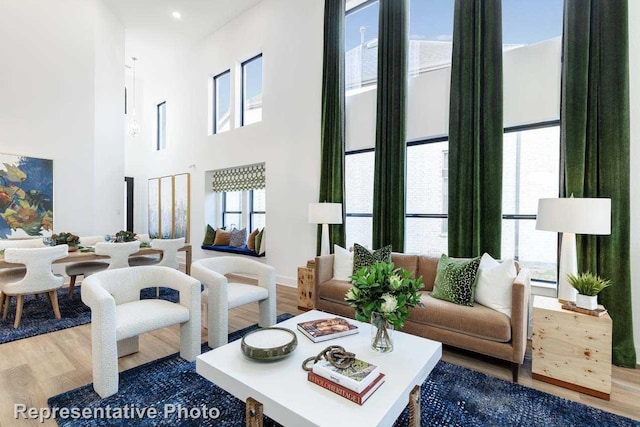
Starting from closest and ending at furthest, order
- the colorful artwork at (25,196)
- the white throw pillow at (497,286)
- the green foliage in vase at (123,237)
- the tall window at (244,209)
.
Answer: the white throw pillow at (497,286), the green foliage in vase at (123,237), the colorful artwork at (25,196), the tall window at (244,209)

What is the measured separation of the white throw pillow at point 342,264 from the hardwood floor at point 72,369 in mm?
1244

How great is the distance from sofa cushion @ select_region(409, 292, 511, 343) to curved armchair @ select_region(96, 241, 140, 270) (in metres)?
3.52

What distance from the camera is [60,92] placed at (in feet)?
16.7

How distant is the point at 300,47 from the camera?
5.07 meters

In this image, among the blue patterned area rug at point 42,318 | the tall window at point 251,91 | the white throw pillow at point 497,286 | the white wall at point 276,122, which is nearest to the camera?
the white throw pillow at point 497,286

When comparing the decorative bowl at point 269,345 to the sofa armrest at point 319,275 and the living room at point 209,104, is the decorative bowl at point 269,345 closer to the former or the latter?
the sofa armrest at point 319,275

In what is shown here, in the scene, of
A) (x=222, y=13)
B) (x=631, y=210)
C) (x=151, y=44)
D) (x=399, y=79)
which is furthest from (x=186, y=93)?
(x=631, y=210)

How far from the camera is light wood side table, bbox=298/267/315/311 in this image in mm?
3895

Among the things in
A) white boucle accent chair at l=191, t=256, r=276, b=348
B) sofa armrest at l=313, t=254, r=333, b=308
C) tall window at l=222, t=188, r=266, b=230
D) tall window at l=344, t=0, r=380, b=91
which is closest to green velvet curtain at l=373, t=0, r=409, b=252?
tall window at l=344, t=0, r=380, b=91

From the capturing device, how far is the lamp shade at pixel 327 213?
407cm

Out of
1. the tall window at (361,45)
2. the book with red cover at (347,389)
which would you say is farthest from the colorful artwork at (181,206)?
the book with red cover at (347,389)

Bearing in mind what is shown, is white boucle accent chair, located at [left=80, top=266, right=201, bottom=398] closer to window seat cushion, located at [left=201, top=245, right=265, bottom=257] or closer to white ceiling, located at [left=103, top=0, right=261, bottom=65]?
window seat cushion, located at [left=201, top=245, right=265, bottom=257]

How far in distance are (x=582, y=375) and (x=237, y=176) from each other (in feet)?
19.1

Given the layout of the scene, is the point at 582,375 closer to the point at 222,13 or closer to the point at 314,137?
the point at 314,137
